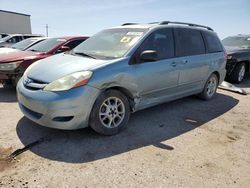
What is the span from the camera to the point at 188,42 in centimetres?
507

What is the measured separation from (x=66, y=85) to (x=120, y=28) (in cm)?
193

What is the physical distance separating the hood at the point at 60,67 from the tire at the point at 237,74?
614cm

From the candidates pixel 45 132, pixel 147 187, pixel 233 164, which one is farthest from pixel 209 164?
pixel 45 132

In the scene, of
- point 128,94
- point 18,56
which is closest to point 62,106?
point 128,94

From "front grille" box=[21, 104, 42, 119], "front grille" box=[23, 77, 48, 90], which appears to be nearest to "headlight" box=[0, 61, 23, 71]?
"front grille" box=[23, 77, 48, 90]

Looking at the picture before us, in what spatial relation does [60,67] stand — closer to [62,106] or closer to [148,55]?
[62,106]

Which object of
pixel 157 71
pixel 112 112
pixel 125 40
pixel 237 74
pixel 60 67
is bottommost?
pixel 237 74

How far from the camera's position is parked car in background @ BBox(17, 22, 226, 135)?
10.8 feet

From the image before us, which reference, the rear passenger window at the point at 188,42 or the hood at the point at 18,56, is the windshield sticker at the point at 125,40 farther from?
the hood at the point at 18,56

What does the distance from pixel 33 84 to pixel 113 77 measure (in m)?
1.14

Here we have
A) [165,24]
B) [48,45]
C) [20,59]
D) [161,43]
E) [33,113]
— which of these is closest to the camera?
[33,113]

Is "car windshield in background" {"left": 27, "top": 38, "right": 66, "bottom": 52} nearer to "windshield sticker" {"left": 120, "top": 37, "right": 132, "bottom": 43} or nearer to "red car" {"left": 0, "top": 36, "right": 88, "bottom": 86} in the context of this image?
"red car" {"left": 0, "top": 36, "right": 88, "bottom": 86}

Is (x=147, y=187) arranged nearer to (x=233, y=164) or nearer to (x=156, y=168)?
(x=156, y=168)

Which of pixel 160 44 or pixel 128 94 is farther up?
pixel 160 44
